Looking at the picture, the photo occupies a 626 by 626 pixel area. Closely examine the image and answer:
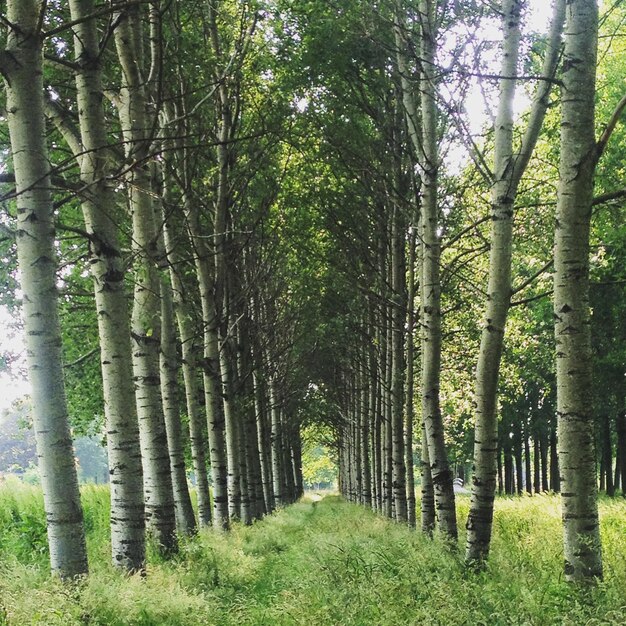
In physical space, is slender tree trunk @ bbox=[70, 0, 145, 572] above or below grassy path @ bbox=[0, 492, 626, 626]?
above

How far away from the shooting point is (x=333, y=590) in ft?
20.1

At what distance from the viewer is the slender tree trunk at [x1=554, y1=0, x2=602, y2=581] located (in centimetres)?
467

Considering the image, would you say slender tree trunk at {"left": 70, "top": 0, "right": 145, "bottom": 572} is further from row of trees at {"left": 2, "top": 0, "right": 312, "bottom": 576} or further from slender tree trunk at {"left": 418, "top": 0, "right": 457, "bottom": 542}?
slender tree trunk at {"left": 418, "top": 0, "right": 457, "bottom": 542}

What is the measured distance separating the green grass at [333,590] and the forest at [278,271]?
35mm

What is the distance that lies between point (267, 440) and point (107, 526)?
1011 centimetres

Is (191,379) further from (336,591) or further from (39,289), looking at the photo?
(39,289)

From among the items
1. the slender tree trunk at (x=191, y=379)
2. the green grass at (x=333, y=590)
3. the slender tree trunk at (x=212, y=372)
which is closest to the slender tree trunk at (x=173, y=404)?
the green grass at (x=333, y=590)

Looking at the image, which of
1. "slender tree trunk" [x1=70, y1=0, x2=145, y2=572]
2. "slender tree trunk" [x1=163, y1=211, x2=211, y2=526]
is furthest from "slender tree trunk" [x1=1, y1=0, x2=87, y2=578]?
"slender tree trunk" [x1=163, y1=211, x2=211, y2=526]

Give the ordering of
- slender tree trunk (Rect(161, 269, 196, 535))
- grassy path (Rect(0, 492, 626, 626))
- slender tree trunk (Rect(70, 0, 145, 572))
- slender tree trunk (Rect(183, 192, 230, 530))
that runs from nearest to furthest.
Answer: grassy path (Rect(0, 492, 626, 626)) → slender tree trunk (Rect(70, 0, 145, 572)) → slender tree trunk (Rect(161, 269, 196, 535)) → slender tree trunk (Rect(183, 192, 230, 530))

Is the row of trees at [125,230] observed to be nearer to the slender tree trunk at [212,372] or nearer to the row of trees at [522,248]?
the slender tree trunk at [212,372]

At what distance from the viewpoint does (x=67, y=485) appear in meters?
4.65

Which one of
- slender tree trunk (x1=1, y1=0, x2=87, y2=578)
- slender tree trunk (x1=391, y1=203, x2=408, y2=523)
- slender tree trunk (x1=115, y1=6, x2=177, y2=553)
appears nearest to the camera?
slender tree trunk (x1=1, y1=0, x2=87, y2=578)

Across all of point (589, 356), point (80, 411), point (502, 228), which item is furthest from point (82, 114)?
point (80, 411)

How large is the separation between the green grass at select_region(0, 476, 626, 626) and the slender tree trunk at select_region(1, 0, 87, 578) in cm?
50
